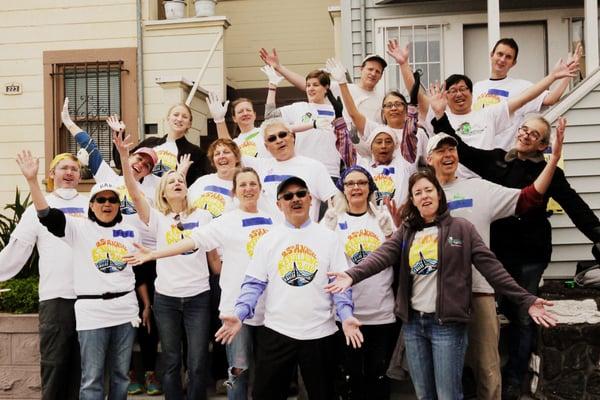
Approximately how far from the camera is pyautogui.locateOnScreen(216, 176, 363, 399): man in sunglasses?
412 cm

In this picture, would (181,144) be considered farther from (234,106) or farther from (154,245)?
(154,245)

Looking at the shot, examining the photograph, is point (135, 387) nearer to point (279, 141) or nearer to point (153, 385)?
point (153, 385)

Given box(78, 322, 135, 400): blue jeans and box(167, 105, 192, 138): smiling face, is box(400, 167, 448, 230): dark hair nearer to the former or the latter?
box(78, 322, 135, 400): blue jeans

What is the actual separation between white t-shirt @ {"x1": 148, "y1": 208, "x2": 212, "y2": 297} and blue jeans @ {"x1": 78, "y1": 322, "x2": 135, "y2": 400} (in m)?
0.42

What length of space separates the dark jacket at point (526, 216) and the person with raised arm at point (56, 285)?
2.96 metres

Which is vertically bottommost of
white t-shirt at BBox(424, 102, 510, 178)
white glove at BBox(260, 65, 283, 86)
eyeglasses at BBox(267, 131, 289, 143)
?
eyeglasses at BBox(267, 131, 289, 143)

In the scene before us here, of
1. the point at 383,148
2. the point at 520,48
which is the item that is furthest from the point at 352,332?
the point at 520,48

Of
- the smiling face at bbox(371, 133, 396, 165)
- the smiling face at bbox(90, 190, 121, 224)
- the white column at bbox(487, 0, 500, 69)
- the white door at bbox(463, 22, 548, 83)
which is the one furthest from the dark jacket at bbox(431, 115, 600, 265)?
the white door at bbox(463, 22, 548, 83)

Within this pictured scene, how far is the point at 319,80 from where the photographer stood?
6.13 m

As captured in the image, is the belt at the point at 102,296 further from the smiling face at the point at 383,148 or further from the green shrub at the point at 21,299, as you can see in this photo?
the smiling face at the point at 383,148

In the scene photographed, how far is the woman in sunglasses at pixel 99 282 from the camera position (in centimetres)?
475

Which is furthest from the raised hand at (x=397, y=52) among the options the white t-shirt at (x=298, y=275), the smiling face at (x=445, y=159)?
the white t-shirt at (x=298, y=275)

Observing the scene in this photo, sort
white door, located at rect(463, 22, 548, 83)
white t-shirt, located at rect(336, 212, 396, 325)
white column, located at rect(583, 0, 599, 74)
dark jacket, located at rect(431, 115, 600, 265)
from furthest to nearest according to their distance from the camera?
white door, located at rect(463, 22, 548, 83)
white column, located at rect(583, 0, 599, 74)
dark jacket, located at rect(431, 115, 600, 265)
white t-shirt, located at rect(336, 212, 396, 325)

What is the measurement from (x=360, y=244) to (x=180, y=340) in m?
1.53
